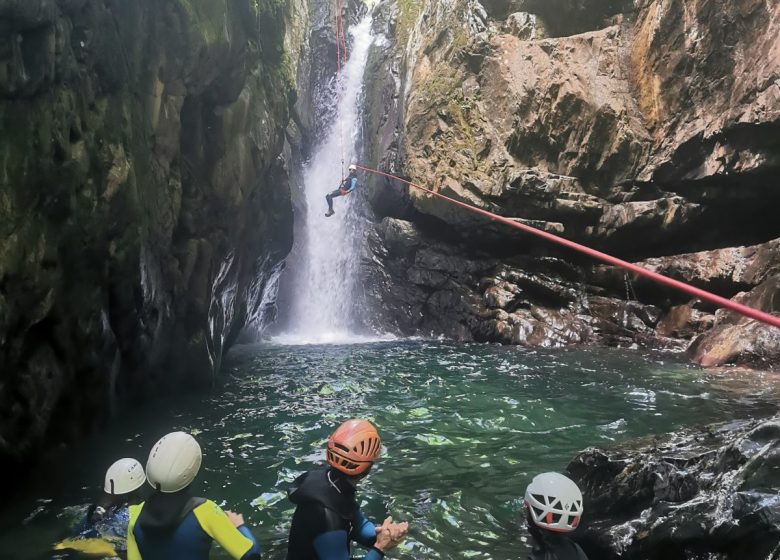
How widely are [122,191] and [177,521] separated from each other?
19.6ft

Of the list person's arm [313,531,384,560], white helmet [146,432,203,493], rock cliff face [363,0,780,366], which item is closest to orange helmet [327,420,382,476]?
person's arm [313,531,384,560]

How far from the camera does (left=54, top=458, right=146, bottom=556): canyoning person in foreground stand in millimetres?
4741

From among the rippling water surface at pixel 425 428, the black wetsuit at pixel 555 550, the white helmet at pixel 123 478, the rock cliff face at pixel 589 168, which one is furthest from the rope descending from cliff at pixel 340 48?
the black wetsuit at pixel 555 550

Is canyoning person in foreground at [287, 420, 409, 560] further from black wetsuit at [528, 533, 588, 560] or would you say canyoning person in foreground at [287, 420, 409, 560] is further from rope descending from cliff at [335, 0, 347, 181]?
rope descending from cliff at [335, 0, 347, 181]

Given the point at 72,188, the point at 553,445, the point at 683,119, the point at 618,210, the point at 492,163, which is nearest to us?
the point at 72,188

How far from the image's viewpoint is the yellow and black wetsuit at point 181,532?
2.79 meters

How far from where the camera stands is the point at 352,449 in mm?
3059

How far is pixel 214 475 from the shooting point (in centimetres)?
655

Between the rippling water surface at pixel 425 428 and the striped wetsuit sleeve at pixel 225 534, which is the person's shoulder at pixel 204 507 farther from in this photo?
the rippling water surface at pixel 425 428

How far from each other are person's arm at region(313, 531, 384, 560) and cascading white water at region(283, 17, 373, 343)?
18503mm

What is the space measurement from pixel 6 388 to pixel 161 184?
16.7 feet

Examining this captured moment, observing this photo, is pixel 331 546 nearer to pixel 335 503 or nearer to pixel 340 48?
pixel 335 503

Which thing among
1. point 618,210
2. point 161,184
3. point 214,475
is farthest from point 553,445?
point 618,210

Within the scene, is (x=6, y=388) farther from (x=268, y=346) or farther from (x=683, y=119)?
(x=683, y=119)
